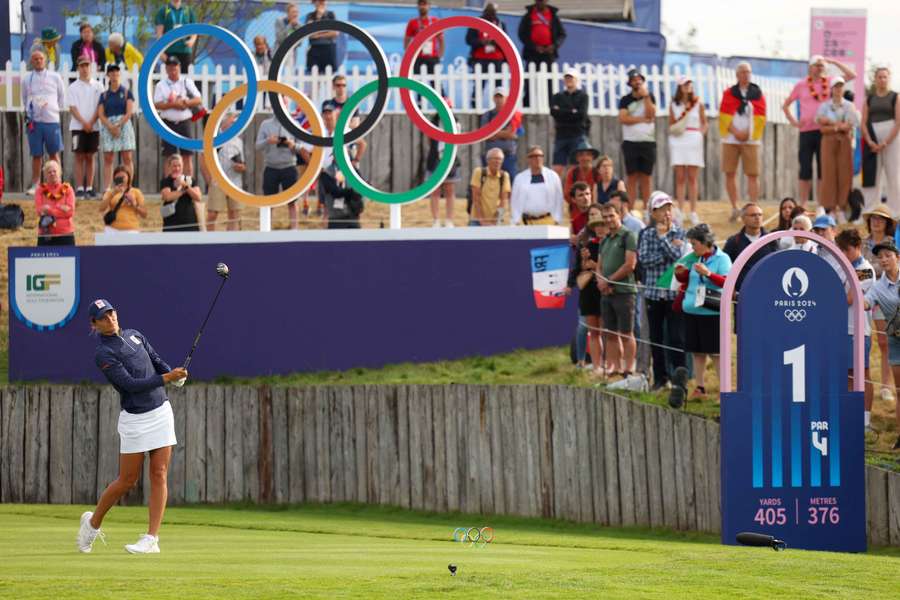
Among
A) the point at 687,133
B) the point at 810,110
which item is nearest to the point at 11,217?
the point at 687,133

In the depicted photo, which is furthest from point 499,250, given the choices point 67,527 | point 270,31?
point 270,31

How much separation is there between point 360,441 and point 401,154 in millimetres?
8567

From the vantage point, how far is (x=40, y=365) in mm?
19234

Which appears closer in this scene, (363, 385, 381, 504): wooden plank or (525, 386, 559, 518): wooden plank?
(525, 386, 559, 518): wooden plank

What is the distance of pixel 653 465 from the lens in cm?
1544

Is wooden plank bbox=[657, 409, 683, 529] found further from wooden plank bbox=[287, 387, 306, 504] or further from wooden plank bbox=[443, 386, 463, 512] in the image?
wooden plank bbox=[287, 387, 306, 504]

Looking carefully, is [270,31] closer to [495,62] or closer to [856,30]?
[495,62]

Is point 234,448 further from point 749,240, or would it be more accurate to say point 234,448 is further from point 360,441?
point 749,240

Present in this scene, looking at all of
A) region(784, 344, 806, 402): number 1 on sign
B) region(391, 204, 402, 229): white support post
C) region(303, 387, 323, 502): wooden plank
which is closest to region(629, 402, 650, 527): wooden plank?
region(784, 344, 806, 402): number 1 on sign

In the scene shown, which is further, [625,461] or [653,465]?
[625,461]

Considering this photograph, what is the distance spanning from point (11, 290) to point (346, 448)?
4.40 meters

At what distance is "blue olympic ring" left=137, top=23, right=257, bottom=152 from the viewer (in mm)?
19594

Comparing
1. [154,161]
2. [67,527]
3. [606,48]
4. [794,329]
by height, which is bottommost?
[67,527]

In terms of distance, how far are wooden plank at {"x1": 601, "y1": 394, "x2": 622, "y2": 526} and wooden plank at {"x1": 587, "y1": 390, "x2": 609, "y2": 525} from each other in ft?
0.11
